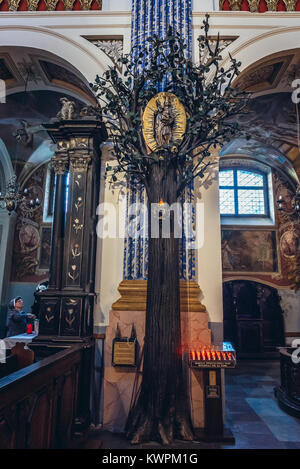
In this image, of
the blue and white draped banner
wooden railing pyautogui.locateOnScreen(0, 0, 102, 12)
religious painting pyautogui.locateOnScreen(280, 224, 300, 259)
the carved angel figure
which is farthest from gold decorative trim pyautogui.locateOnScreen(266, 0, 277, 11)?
religious painting pyautogui.locateOnScreen(280, 224, 300, 259)

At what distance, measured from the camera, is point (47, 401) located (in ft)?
8.42

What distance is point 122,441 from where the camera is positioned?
3.34m

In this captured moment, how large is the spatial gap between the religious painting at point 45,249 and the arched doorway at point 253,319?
5.52m

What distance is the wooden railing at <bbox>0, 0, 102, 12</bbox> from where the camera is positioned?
5.07m

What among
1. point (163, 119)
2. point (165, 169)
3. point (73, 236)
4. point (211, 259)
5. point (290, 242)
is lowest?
point (211, 259)

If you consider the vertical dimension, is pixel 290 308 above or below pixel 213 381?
above

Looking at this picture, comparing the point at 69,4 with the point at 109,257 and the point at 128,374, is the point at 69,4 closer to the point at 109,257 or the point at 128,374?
A: the point at 109,257

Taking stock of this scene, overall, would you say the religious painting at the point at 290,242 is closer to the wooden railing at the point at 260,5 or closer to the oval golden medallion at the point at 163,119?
the wooden railing at the point at 260,5

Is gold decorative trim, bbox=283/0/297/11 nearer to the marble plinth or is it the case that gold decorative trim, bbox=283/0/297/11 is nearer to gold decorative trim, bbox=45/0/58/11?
gold decorative trim, bbox=45/0/58/11

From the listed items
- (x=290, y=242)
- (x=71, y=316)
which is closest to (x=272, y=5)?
(x=71, y=316)

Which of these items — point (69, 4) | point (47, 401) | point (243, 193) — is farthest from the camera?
point (243, 193)

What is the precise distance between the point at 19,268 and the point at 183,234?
7250 mm

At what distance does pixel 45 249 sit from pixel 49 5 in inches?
261

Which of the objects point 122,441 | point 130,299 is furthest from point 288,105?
point 122,441
